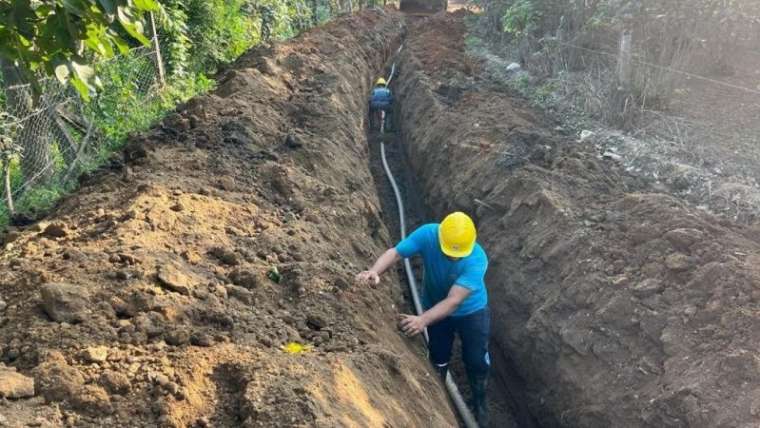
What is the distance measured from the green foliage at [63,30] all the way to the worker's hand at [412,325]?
331 cm

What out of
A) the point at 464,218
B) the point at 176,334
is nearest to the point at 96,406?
the point at 176,334

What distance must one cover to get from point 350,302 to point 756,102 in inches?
299

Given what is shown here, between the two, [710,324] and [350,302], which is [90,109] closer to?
[350,302]

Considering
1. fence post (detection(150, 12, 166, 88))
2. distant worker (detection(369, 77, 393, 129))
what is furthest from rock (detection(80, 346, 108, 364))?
distant worker (detection(369, 77, 393, 129))

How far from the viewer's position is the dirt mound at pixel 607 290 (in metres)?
4.81

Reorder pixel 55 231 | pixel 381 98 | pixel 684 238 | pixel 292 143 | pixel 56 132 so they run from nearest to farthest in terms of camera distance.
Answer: pixel 55 231, pixel 684 238, pixel 56 132, pixel 292 143, pixel 381 98

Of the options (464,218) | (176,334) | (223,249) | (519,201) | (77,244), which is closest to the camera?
(176,334)

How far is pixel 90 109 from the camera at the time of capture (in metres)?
7.88

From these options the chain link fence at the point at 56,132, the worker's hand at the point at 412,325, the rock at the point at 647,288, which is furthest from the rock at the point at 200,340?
the rock at the point at 647,288

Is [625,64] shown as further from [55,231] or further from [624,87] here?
[55,231]

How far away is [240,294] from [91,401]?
1.41 m

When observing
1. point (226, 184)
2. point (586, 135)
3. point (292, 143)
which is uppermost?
point (226, 184)

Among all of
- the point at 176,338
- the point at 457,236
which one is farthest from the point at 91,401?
the point at 457,236

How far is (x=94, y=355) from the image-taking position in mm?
3400
